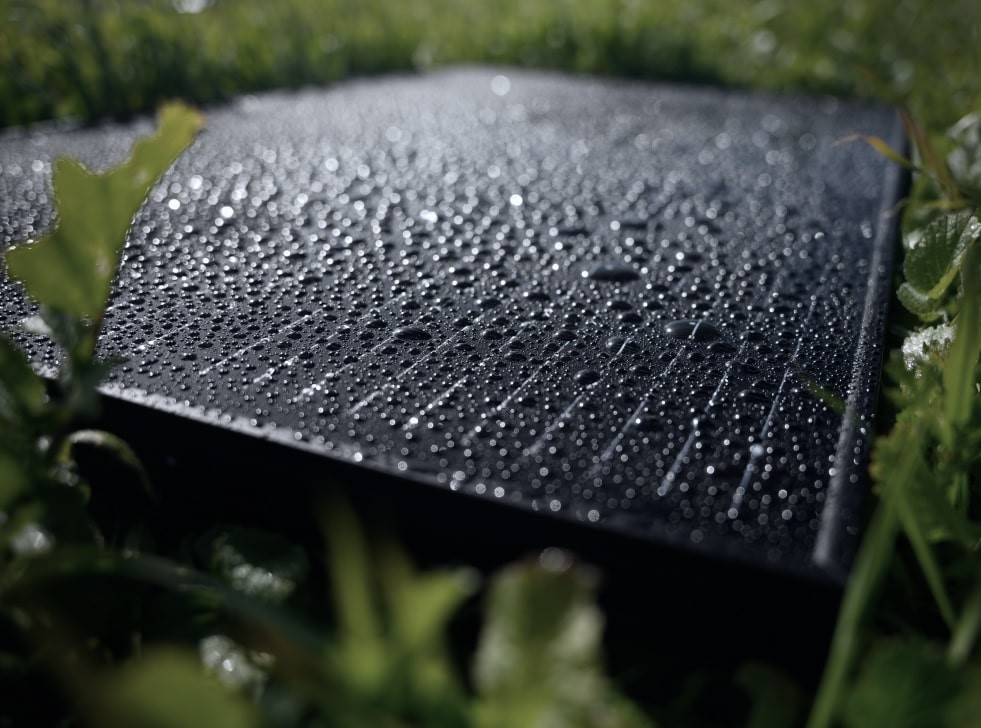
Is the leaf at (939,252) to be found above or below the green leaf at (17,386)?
above

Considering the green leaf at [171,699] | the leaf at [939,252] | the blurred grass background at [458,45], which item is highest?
the blurred grass background at [458,45]

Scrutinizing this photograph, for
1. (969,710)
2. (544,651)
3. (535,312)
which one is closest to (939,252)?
(535,312)

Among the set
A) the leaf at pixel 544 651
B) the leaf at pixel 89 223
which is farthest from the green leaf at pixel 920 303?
the leaf at pixel 89 223

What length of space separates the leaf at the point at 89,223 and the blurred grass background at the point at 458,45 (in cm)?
240

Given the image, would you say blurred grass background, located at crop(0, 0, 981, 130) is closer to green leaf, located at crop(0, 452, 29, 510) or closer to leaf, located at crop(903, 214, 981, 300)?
leaf, located at crop(903, 214, 981, 300)

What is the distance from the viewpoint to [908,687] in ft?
2.18

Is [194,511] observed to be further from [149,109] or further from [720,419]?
[149,109]

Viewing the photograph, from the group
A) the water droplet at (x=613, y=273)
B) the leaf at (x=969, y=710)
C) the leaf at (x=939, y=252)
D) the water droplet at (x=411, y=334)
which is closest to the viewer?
the leaf at (x=969, y=710)

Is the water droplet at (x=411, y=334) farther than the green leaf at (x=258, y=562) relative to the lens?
Yes

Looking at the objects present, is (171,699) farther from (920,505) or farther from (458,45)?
(458,45)

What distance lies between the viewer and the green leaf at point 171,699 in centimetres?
54

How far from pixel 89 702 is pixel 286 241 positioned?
1.44 metres

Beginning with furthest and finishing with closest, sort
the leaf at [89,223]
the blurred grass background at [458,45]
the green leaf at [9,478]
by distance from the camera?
the blurred grass background at [458,45], the leaf at [89,223], the green leaf at [9,478]

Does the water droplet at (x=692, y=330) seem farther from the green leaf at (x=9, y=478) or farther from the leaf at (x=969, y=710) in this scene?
the green leaf at (x=9, y=478)
